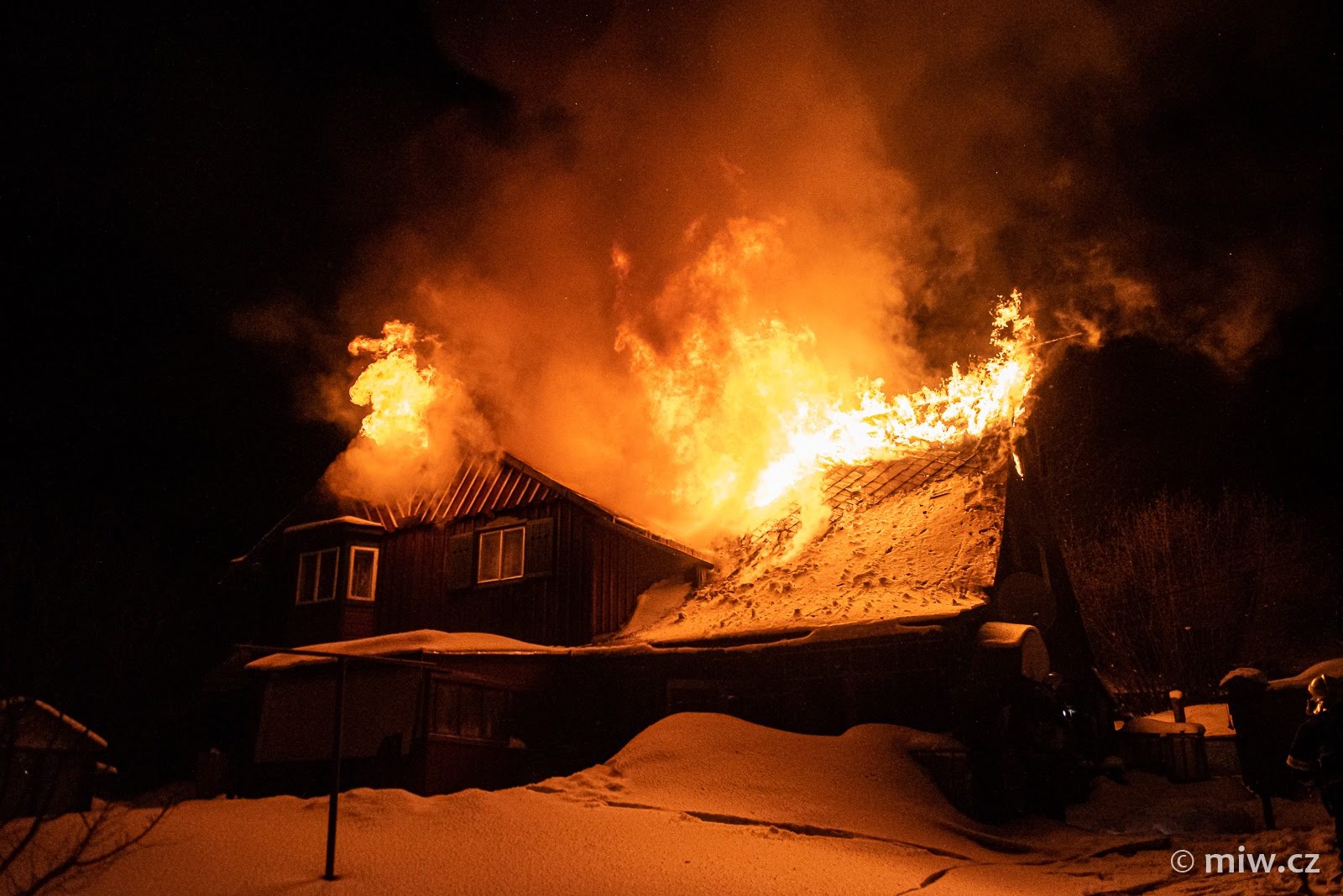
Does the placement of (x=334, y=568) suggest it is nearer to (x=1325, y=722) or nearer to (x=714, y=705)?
(x=714, y=705)

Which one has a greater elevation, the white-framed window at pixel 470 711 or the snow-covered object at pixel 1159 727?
the white-framed window at pixel 470 711

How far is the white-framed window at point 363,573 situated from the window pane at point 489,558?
122 inches

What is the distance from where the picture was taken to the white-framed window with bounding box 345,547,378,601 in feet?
67.2

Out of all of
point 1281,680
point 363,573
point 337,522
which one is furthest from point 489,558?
point 1281,680

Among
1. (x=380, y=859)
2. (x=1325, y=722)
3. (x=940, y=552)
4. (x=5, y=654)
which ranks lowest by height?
(x=380, y=859)

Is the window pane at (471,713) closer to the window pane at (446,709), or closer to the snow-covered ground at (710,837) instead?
the window pane at (446,709)

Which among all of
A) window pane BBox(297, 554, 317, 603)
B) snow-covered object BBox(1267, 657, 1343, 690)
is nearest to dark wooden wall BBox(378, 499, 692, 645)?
window pane BBox(297, 554, 317, 603)

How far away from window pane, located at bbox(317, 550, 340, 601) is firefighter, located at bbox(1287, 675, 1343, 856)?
1848 cm

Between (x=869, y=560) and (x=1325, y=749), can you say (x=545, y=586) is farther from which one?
(x=1325, y=749)

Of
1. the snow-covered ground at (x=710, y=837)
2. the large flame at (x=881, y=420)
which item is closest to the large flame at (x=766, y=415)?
the large flame at (x=881, y=420)

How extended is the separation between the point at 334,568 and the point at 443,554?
8.94 feet

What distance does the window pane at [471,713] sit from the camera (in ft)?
50.1

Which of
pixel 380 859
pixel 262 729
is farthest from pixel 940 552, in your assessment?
pixel 262 729

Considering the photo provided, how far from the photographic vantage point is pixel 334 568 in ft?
67.4
